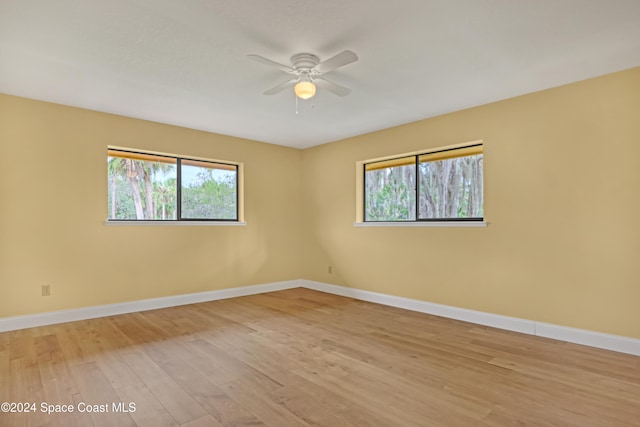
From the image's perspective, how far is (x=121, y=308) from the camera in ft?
13.7

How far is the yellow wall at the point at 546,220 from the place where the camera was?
9.81 feet

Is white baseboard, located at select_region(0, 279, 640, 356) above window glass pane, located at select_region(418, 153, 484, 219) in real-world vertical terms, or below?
below

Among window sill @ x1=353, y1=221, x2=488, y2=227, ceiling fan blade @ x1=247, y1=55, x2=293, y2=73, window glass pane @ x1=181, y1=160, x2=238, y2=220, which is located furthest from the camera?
window glass pane @ x1=181, y1=160, x2=238, y2=220

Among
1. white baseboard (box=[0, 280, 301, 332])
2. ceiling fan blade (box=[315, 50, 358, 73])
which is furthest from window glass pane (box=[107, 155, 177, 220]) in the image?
ceiling fan blade (box=[315, 50, 358, 73])

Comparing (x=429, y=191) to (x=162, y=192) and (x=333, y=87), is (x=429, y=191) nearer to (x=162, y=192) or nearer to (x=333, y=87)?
(x=333, y=87)

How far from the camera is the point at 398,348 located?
3.06 m

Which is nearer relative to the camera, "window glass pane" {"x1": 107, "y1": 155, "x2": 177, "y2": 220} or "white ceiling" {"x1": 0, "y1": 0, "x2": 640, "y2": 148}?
"white ceiling" {"x1": 0, "y1": 0, "x2": 640, "y2": 148}

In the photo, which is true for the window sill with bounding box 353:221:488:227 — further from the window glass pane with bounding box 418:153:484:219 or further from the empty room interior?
the window glass pane with bounding box 418:153:484:219

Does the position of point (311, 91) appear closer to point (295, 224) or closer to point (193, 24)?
point (193, 24)

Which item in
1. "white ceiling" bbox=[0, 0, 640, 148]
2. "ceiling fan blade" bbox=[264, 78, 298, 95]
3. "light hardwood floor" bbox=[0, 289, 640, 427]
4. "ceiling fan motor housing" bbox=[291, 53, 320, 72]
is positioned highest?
"white ceiling" bbox=[0, 0, 640, 148]

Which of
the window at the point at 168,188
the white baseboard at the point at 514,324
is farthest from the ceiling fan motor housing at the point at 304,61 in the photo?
the white baseboard at the point at 514,324

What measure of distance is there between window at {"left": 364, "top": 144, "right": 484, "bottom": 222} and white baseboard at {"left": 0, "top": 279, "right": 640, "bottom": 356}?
1.10 meters

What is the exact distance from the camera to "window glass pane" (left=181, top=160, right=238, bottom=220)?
493 centimetres

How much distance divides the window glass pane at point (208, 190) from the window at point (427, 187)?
2099mm
